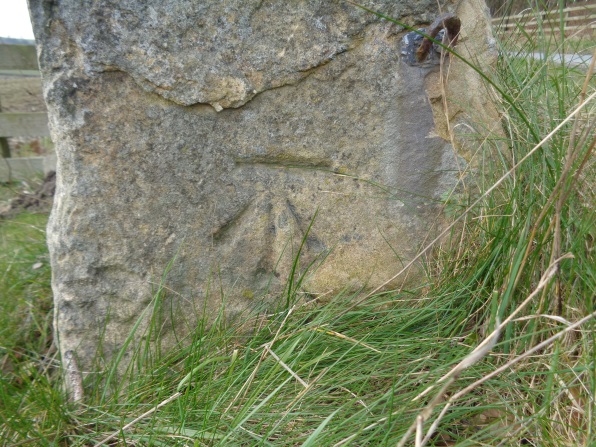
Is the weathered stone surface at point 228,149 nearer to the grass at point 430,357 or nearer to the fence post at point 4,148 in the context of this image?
the grass at point 430,357

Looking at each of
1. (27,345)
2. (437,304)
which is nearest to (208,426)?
(437,304)

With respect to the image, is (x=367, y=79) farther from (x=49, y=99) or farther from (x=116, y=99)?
(x=49, y=99)

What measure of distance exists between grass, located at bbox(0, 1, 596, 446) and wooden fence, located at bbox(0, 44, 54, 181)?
2401 millimetres

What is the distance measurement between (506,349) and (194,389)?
0.78 meters

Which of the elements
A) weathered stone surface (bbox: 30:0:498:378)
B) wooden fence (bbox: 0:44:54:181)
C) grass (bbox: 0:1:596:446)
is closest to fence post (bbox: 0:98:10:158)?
wooden fence (bbox: 0:44:54:181)

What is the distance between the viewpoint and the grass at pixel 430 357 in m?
1.34

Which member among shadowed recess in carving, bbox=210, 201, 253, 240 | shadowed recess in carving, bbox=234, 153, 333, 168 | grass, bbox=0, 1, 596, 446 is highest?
shadowed recess in carving, bbox=234, 153, 333, 168

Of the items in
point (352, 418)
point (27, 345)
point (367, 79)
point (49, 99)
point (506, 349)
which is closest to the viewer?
point (352, 418)

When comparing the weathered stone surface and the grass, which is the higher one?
the weathered stone surface

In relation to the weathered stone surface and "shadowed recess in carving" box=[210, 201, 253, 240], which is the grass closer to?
the weathered stone surface

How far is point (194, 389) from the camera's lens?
152cm

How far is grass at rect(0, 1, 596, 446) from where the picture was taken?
52.8 inches

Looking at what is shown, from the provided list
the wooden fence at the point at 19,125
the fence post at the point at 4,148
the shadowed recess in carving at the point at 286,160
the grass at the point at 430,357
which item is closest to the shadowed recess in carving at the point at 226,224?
the shadowed recess in carving at the point at 286,160

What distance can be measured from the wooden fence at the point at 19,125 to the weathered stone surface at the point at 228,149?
8.37ft
